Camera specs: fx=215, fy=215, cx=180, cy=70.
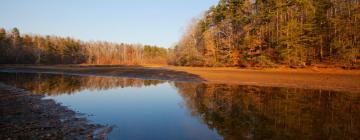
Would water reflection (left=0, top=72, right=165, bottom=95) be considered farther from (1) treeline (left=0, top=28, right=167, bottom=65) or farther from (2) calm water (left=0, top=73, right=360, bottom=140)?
(1) treeline (left=0, top=28, right=167, bottom=65)

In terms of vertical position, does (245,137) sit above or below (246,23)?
below

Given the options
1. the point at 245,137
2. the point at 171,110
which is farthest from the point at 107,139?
the point at 171,110

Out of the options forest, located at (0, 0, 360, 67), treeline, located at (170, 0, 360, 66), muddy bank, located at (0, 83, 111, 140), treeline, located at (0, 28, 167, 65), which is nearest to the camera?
muddy bank, located at (0, 83, 111, 140)

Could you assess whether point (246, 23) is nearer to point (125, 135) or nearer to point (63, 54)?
point (125, 135)

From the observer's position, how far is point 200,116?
10.3 metres

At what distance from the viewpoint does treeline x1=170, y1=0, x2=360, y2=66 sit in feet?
105

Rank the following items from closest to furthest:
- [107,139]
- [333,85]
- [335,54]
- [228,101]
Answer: [107,139], [228,101], [333,85], [335,54]

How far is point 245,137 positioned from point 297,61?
32637 millimetres

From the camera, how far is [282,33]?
1474 inches

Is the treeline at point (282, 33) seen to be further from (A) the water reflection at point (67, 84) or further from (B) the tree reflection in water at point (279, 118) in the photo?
(A) the water reflection at point (67, 84)

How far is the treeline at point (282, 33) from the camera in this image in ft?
105

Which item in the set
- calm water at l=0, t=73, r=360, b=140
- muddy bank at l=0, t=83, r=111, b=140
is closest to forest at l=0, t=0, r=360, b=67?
calm water at l=0, t=73, r=360, b=140

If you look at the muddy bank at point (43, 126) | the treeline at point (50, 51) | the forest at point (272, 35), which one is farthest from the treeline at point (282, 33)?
the treeline at point (50, 51)

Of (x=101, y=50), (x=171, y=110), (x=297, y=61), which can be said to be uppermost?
(x=101, y=50)
